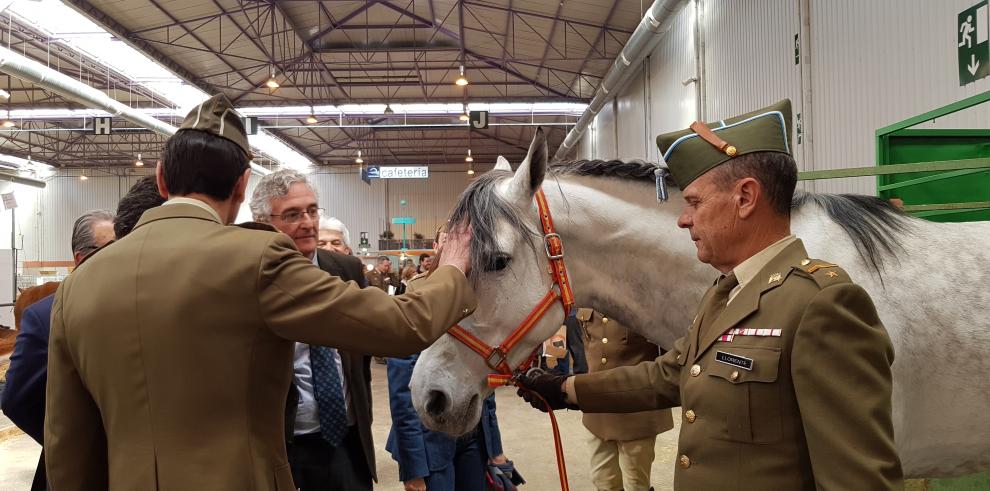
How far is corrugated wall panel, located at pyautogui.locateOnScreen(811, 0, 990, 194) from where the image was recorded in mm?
4992

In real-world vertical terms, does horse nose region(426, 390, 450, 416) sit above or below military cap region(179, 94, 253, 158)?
below

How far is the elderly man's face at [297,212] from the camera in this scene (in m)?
2.41

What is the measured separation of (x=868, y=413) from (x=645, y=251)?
1.02 metres

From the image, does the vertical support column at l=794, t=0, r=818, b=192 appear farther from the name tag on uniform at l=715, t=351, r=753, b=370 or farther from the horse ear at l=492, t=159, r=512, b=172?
the name tag on uniform at l=715, t=351, r=753, b=370

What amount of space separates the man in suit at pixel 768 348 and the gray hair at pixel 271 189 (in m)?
1.58

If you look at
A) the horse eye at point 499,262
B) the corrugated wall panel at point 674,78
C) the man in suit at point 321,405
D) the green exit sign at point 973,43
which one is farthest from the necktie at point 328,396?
the corrugated wall panel at point 674,78

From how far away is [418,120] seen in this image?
2398 cm

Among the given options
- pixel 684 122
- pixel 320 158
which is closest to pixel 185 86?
pixel 320 158

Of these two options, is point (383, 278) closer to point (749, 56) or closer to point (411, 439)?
point (749, 56)

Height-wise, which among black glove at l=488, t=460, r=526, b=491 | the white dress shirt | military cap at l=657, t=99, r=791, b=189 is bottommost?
black glove at l=488, t=460, r=526, b=491

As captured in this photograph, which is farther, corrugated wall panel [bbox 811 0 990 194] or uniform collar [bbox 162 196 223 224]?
corrugated wall panel [bbox 811 0 990 194]

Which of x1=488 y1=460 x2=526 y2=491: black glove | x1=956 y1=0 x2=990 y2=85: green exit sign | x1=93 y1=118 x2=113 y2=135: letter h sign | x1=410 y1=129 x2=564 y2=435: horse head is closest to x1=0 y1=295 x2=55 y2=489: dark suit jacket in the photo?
x1=410 y1=129 x2=564 y2=435: horse head

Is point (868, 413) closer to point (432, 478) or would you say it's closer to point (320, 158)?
point (432, 478)

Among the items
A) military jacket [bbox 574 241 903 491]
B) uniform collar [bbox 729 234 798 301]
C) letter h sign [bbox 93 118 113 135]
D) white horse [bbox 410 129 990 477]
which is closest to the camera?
military jacket [bbox 574 241 903 491]
